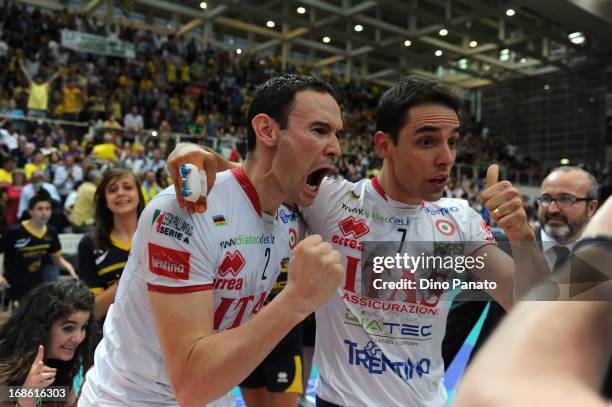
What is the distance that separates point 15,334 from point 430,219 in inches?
90.9

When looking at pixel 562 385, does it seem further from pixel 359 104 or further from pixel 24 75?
pixel 359 104

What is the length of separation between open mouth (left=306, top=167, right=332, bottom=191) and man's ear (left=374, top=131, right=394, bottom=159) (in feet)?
1.36

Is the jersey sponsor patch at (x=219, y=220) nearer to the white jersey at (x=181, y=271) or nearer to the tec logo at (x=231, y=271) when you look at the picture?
the white jersey at (x=181, y=271)

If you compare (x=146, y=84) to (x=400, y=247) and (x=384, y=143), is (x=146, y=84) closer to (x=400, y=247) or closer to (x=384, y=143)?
(x=384, y=143)

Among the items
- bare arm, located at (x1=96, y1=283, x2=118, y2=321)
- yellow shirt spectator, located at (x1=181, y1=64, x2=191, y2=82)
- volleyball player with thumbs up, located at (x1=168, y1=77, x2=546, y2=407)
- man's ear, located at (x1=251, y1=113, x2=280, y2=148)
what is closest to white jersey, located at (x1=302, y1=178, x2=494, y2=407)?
volleyball player with thumbs up, located at (x1=168, y1=77, x2=546, y2=407)

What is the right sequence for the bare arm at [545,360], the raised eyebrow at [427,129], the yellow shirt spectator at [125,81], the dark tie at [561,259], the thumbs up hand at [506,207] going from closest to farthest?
the bare arm at [545,360] < the dark tie at [561,259] < the thumbs up hand at [506,207] < the raised eyebrow at [427,129] < the yellow shirt spectator at [125,81]

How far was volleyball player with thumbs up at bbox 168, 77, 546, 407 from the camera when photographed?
2289 mm

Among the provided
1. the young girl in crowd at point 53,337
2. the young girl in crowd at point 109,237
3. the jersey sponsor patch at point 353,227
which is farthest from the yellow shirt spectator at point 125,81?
the jersey sponsor patch at point 353,227

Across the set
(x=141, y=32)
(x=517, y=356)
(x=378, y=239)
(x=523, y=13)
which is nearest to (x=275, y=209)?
(x=378, y=239)

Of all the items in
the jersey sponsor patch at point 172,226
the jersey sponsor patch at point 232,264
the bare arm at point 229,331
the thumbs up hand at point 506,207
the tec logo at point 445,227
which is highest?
the thumbs up hand at point 506,207

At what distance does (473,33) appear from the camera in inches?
831

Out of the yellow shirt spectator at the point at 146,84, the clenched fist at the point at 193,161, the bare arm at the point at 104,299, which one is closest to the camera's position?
the clenched fist at the point at 193,161

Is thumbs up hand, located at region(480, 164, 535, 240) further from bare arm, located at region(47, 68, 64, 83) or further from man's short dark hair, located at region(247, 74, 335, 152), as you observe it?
bare arm, located at region(47, 68, 64, 83)

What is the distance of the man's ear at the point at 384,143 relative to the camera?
8.00 ft
